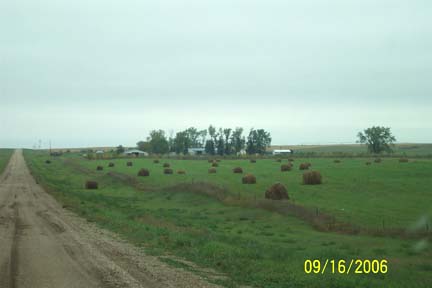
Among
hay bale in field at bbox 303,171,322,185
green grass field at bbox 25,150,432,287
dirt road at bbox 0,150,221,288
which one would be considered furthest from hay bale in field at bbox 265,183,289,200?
dirt road at bbox 0,150,221,288

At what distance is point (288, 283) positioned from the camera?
11.8 m

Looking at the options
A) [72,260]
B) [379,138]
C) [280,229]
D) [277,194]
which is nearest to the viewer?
[72,260]

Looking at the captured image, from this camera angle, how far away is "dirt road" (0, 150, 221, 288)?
11805 mm

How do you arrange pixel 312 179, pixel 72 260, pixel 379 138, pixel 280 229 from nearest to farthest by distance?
pixel 72 260 → pixel 280 229 → pixel 312 179 → pixel 379 138

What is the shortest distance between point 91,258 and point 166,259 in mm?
2216

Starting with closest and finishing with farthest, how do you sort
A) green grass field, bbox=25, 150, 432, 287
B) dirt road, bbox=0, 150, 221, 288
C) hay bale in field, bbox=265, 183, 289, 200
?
dirt road, bbox=0, 150, 221, 288 → green grass field, bbox=25, 150, 432, 287 → hay bale in field, bbox=265, 183, 289, 200

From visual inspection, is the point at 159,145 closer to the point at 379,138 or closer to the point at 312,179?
the point at 379,138

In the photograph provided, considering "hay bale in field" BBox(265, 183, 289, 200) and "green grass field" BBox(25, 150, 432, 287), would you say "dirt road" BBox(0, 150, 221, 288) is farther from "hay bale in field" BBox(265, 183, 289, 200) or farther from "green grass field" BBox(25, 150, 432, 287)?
"hay bale in field" BBox(265, 183, 289, 200)

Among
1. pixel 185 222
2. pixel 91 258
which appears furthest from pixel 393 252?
pixel 185 222

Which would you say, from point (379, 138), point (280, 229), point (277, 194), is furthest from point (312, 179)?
point (379, 138)

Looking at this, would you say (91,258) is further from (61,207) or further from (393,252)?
(61,207)

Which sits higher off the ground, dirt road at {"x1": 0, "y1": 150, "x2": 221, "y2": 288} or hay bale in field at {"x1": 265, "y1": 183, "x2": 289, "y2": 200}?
hay bale in field at {"x1": 265, "y1": 183, "x2": 289, "y2": 200}

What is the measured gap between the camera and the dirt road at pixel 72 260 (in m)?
11.8

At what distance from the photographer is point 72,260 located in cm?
1442
